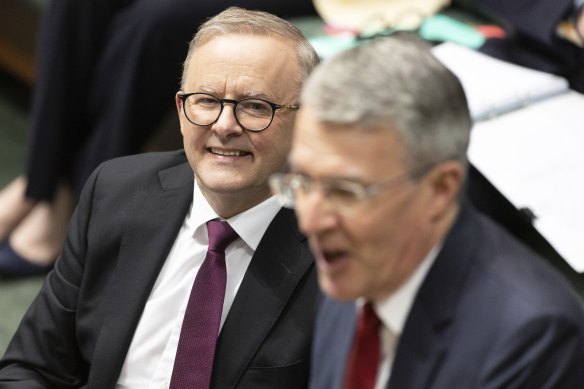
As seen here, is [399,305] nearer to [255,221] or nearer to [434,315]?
[434,315]

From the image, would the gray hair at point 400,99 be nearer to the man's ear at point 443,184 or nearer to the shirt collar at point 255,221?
the man's ear at point 443,184

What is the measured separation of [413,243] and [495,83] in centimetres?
110

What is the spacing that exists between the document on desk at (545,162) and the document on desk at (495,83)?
0.07ft

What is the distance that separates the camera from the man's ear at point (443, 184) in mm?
1199

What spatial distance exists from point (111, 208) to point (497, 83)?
955 mm

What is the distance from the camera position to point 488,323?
4.14 ft

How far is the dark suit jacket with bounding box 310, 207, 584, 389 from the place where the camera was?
124 cm

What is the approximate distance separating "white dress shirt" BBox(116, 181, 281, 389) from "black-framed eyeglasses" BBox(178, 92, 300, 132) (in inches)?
5.3

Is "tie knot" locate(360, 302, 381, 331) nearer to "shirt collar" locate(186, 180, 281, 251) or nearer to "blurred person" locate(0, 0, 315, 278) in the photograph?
"shirt collar" locate(186, 180, 281, 251)

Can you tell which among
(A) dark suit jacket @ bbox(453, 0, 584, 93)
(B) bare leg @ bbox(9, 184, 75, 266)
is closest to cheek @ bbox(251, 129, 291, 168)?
(A) dark suit jacket @ bbox(453, 0, 584, 93)

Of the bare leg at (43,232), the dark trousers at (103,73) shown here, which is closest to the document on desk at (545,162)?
the dark trousers at (103,73)

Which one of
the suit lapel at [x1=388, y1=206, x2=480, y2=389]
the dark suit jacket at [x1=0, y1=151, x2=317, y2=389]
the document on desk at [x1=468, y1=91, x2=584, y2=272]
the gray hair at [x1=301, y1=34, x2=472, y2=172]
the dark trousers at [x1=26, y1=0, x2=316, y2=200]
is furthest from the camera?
the dark trousers at [x1=26, y1=0, x2=316, y2=200]

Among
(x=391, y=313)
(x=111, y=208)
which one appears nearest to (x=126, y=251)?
(x=111, y=208)

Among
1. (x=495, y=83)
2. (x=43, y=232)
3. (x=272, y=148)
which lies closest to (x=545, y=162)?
(x=495, y=83)
